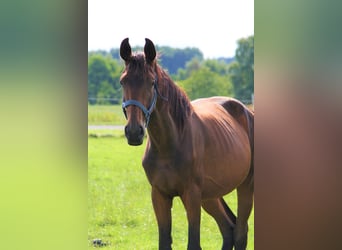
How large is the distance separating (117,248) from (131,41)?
1.03 metres

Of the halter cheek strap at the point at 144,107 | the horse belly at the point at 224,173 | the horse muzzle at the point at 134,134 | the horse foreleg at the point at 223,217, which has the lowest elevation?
the horse foreleg at the point at 223,217

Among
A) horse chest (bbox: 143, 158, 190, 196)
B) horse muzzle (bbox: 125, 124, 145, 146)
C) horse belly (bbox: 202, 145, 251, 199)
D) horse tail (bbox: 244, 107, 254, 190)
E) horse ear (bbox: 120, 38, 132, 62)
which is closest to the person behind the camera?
horse muzzle (bbox: 125, 124, 145, 146)

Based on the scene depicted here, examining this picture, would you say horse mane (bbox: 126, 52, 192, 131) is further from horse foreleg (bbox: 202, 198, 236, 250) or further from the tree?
horse foreleg (bbox: 202, 198, 236, 250)

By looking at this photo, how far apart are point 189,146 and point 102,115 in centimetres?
46

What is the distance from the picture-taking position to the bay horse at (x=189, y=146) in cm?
312

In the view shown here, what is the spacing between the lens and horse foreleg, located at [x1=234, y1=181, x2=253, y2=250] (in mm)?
3414

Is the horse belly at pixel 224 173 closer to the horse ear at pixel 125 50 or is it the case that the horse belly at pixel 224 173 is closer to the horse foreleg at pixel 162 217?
the horse foreleg at pixel 162 217

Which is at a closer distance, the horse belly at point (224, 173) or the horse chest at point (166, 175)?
the horse chest at point (166, 175)

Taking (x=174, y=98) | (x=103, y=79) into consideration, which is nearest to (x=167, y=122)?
(x=174, y=98)

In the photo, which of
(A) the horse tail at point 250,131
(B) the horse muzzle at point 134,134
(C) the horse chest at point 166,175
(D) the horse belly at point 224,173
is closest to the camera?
(B) the horse muzzle at point 134,134

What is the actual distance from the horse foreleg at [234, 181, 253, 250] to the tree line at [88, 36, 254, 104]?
0.49 m

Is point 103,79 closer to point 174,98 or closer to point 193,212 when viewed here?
point 174,98

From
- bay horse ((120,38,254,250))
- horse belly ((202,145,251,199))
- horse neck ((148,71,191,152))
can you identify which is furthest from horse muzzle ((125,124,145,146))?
horse belly ((202,145,251,199))

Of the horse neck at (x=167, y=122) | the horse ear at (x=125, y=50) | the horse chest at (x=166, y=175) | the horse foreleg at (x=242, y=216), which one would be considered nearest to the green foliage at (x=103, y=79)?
the horse ear at (x=125, y=50)
